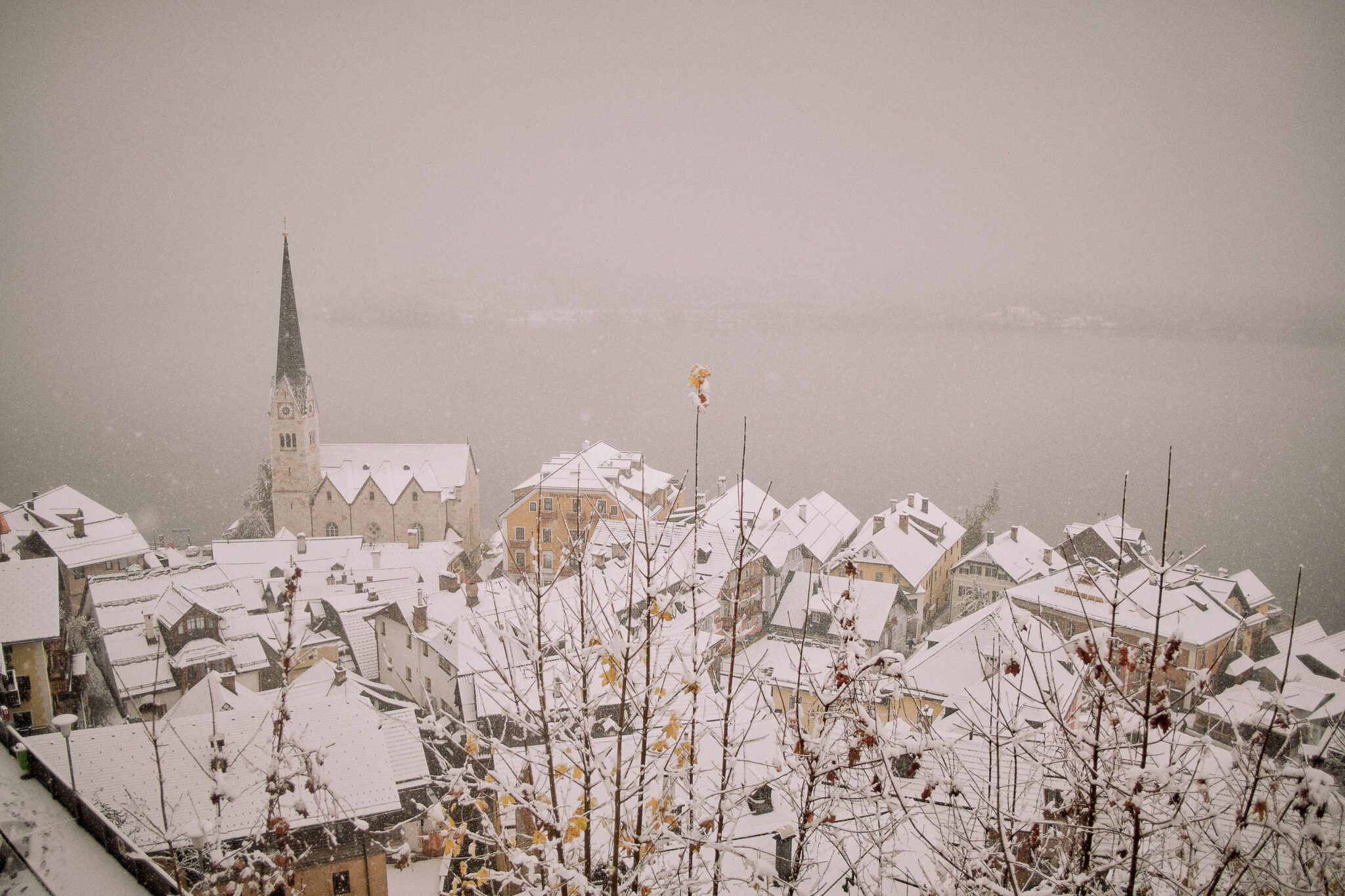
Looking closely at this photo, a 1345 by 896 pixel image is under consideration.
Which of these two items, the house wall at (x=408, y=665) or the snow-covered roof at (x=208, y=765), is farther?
the house wall at (x=408, y=665)

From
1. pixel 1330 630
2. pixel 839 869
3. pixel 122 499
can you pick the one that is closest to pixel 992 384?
pixel 1330 630

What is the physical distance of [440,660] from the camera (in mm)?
22703

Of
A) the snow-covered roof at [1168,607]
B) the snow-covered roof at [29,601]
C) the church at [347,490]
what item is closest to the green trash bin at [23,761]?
the snow-covered roof at [29,601]

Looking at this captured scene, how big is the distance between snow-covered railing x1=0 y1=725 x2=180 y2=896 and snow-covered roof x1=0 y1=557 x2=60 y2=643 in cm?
1627

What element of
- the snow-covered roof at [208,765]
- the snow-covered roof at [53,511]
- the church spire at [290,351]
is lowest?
the snow-covered roof at [53,511]

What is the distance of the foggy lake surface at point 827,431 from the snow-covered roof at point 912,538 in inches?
520

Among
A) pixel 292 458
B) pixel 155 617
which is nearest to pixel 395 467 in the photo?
pixel 292 458

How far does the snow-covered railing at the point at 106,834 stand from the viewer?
12.8 ft

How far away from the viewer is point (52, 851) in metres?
4.16

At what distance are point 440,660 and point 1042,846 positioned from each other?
20.7m

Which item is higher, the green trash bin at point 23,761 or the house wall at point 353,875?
the green trash bin at point 23,761

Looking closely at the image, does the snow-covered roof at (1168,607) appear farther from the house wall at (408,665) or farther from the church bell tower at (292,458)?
the church bell tower at (292,458)

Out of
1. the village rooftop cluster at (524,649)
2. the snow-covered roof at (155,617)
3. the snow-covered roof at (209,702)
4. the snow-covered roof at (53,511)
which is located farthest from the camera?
the snow-covered roof at (53,511)

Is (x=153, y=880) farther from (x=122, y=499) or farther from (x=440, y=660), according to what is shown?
(x=122, y=499)
